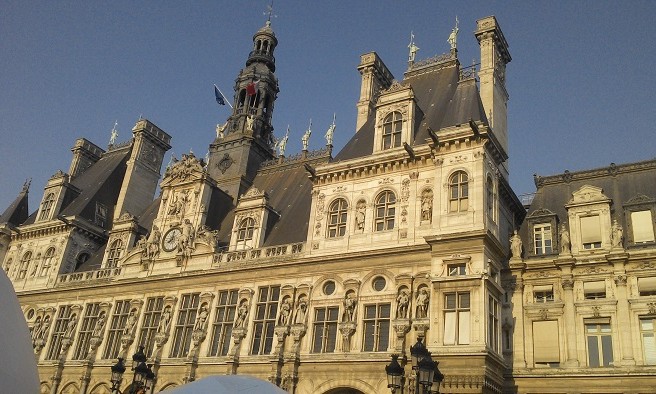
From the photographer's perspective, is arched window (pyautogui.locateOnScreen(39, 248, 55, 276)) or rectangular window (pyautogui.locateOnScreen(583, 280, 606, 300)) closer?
rectangular window (pyautogui.locateOnScreen(583, 280, 606, 300))

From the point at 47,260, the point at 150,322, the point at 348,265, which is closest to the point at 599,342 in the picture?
A: the point at 348,265

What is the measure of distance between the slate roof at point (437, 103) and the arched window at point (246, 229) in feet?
23.1

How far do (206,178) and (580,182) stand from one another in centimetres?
2371

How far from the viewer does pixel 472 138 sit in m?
29.5

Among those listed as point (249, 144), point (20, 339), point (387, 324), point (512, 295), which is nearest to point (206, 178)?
point (249, 144)

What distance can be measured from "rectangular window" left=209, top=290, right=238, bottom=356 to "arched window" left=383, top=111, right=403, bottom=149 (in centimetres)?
1237

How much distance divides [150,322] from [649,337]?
2788 centimetres

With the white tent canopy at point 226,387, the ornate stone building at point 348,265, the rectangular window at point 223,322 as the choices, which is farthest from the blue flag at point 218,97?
the white tent canopy at point 226,387

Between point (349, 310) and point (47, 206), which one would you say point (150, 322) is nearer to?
point (349, 310)

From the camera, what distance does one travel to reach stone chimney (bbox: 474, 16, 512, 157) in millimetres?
36000

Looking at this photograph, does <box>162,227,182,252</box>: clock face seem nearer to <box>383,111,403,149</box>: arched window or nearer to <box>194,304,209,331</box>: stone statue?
<box>194,304,209,331</box>: stone statue

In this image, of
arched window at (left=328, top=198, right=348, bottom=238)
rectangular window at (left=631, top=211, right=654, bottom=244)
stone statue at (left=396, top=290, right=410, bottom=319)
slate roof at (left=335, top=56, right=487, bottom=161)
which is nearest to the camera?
rectangular window at (left=631, top=211, right=654, bottom=244)

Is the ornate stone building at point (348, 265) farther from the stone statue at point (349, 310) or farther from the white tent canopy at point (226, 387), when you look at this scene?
the white tent canopy at point (226, 387)

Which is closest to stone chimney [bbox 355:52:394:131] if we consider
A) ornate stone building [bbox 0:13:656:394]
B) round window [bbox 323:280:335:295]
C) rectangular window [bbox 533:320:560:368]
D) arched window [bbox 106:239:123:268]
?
ornate stone building [bbox 0:13:656:394]
